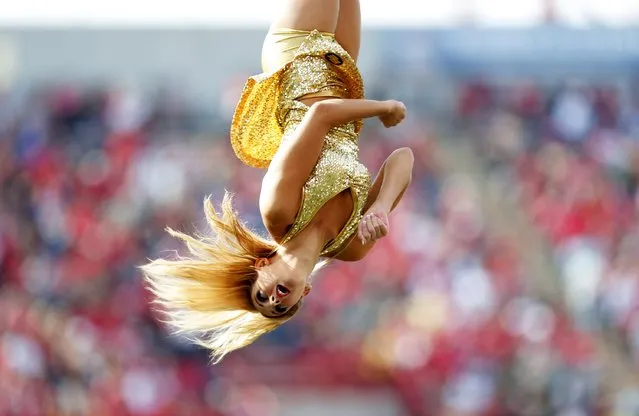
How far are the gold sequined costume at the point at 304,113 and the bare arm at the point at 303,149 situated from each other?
0.06m

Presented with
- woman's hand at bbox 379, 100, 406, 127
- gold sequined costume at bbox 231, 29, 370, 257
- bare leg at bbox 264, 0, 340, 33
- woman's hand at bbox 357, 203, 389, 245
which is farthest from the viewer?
bare leg at bbox 264, 0, 340, 33

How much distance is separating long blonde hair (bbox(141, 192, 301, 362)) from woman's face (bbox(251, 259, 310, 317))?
0.07 meters

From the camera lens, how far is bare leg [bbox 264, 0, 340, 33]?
16.8ft

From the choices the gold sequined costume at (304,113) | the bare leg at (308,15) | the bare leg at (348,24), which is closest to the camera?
the gold sequined costume at (304,113)

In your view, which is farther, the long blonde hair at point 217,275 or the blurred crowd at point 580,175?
the blurred crowd at point 580,175

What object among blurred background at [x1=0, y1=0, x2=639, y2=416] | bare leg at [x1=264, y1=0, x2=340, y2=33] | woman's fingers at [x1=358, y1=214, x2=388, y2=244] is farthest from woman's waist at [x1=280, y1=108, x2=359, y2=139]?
blurred background at [x1=0, y1=0, x2=639, y2=416]

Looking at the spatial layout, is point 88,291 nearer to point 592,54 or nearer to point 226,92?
point 226,92

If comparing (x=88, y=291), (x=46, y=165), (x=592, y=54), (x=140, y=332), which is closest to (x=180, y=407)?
(x=140, y=332)

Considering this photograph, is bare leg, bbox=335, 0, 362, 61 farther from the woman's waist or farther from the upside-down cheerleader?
the woman's waist

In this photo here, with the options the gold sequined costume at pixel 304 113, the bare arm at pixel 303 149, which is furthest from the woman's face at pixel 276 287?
the bare arm at pixel 303 149

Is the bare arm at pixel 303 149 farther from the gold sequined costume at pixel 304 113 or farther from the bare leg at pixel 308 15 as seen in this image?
the bare leg at pixel 308 15

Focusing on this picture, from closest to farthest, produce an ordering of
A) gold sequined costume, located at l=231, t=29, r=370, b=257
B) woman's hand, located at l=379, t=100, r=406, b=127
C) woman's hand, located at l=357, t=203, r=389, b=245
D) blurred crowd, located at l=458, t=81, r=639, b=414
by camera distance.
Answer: woman's hand, located at l=357, t=203, r=389, b=245, woman's hand, located at l=379, t=100, r=406, b=127, gold sequined costume, located at l=231, t=29, r=370, b=257, blurred crowd, located at l=458, t=81, r=639, b=414

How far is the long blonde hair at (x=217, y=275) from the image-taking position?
16.9 ft

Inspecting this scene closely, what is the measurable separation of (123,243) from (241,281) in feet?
19.4
